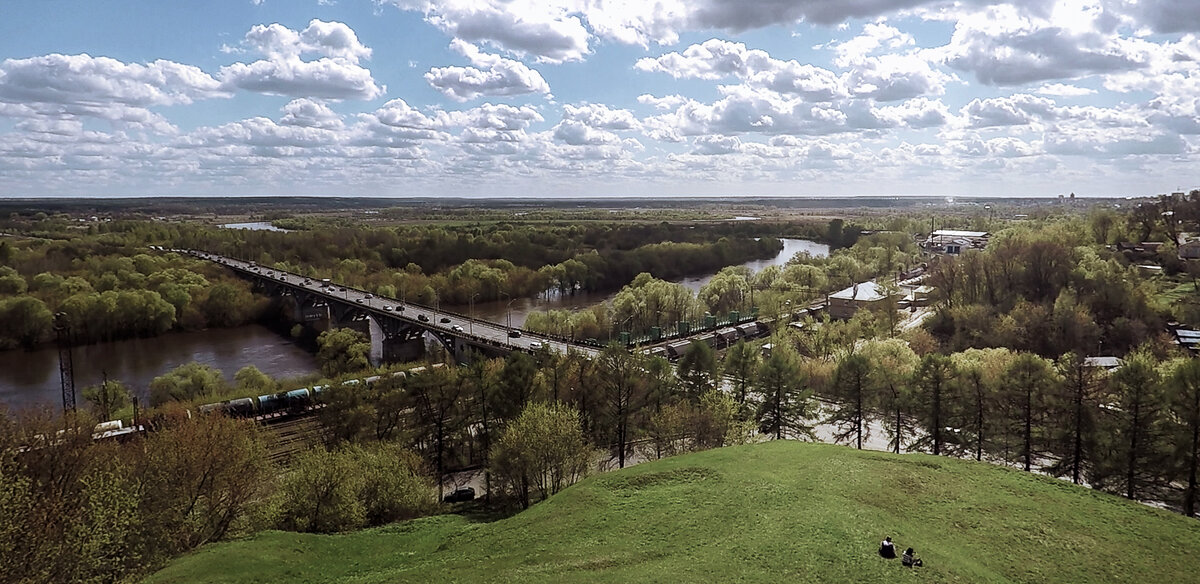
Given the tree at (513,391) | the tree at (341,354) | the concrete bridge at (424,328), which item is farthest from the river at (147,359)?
the tree at (513,391)

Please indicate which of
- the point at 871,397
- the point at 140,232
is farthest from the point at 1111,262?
the point at 140,232

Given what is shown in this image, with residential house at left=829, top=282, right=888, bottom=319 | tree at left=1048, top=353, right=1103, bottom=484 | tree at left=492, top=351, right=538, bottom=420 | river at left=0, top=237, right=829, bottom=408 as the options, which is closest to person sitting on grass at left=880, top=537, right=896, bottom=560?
tree at left=1048, top=353, right=1103, bottom=484

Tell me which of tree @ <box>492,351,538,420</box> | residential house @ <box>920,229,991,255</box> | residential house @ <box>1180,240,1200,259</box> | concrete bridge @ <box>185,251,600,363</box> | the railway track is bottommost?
the railway track

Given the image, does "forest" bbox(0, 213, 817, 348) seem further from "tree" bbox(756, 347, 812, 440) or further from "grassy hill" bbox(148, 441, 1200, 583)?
"tree" bbox(756, 347, 812, 440)

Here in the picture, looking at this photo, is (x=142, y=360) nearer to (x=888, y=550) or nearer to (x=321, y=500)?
(x=321, y=500)

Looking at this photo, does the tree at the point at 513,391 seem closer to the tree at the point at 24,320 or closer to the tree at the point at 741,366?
the tree at the point at 741,366

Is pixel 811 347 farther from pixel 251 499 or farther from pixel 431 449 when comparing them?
pixel 251 499
